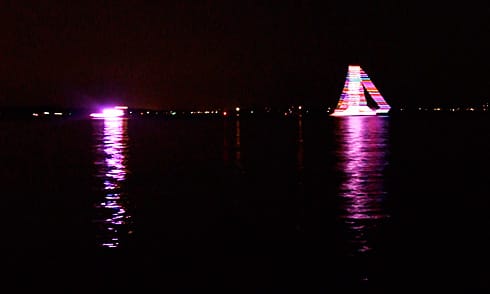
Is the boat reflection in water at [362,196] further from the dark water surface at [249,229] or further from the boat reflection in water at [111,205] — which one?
the boat reflection in water at [111,205]

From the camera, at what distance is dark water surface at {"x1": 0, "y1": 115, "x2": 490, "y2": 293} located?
8609 mm

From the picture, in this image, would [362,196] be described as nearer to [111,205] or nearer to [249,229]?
[249,229]

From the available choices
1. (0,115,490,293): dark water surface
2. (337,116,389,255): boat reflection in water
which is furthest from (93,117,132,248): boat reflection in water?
(337,116,389,255): boat reflection in water

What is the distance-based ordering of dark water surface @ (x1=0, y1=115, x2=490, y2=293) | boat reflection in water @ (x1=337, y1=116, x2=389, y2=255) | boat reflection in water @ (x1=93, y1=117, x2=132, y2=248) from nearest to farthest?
dark water surface @ (x1=0, y1=115, x2=490, y2=293), boat reflection in water @ (x1=337, y1=116, x2=389, y2=255), boat reflection in water @ (x1=93, y1=117, x2=132, y2=248)

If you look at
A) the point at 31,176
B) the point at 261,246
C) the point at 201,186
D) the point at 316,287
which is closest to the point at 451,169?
the point at 201,186

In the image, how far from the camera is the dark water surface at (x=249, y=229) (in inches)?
339

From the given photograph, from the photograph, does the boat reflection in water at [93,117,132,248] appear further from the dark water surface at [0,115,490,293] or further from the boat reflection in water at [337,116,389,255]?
the boat reflection in water at [337,116,389,255]

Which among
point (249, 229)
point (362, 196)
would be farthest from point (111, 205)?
point (362, 196)

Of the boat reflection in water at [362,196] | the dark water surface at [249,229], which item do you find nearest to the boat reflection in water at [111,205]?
the dark water surface at [249,229]

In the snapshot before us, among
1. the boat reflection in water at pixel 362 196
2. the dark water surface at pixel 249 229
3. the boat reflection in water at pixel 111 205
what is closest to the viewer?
the dark water surface at pixel 249 229

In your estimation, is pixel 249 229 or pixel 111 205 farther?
pixel 111 205

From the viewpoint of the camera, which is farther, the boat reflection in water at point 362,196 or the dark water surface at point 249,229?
the boat reflection in water at point 362,196

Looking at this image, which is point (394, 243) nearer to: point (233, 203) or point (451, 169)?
point (233, 203)

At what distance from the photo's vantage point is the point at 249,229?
11.8 m
